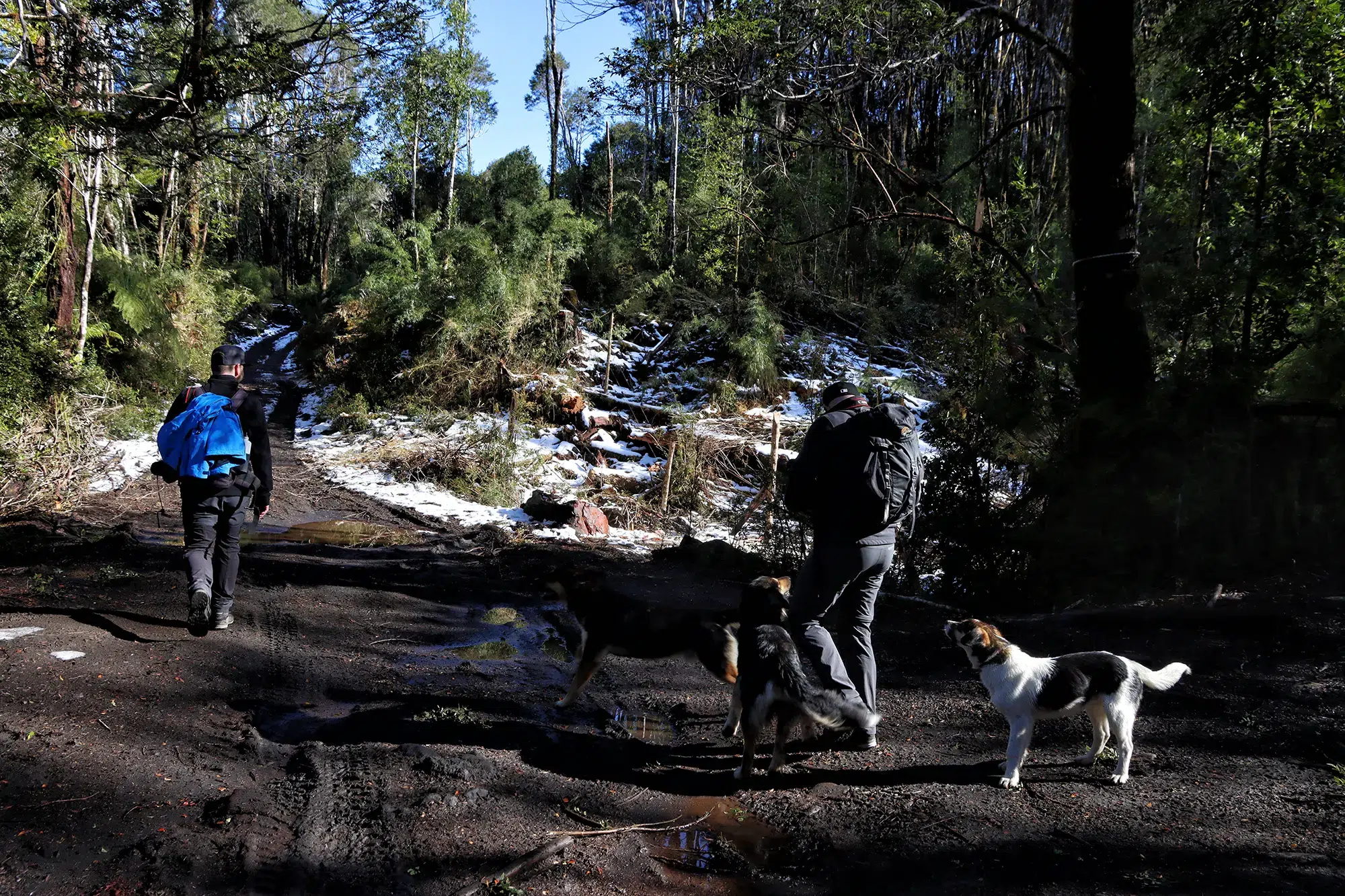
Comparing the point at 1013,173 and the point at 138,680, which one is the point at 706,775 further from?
the point at 1013,173

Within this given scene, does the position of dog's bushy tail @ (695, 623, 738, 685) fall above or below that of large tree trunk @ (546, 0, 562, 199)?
below

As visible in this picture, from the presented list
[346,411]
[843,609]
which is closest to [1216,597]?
[843,609]

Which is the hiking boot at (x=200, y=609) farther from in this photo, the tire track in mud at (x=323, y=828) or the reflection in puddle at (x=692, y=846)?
the reflection in puddle at (x=692, y=846)

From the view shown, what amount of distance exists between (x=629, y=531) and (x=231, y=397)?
8309mm

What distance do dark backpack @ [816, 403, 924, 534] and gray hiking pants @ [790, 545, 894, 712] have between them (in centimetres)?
19

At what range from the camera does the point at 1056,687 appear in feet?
13.4

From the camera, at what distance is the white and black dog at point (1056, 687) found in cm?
406

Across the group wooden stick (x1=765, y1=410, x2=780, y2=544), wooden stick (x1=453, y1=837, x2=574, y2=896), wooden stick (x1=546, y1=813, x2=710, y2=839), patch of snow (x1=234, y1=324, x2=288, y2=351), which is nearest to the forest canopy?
wooden stick (x1=765, y1=410, x2=780, y2=544)

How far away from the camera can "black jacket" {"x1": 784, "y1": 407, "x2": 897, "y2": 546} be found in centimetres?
443

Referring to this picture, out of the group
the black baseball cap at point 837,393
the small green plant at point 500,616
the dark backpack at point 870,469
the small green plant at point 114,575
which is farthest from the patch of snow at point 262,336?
the dark backpack at point 870,469

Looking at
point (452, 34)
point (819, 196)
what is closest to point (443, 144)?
point (452, 34)

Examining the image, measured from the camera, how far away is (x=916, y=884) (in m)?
3.28

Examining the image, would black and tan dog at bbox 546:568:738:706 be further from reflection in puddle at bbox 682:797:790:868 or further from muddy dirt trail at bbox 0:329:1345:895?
reflection in puddle at bbox 682:797:790:868

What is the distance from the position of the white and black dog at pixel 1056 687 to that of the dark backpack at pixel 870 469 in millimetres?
827
